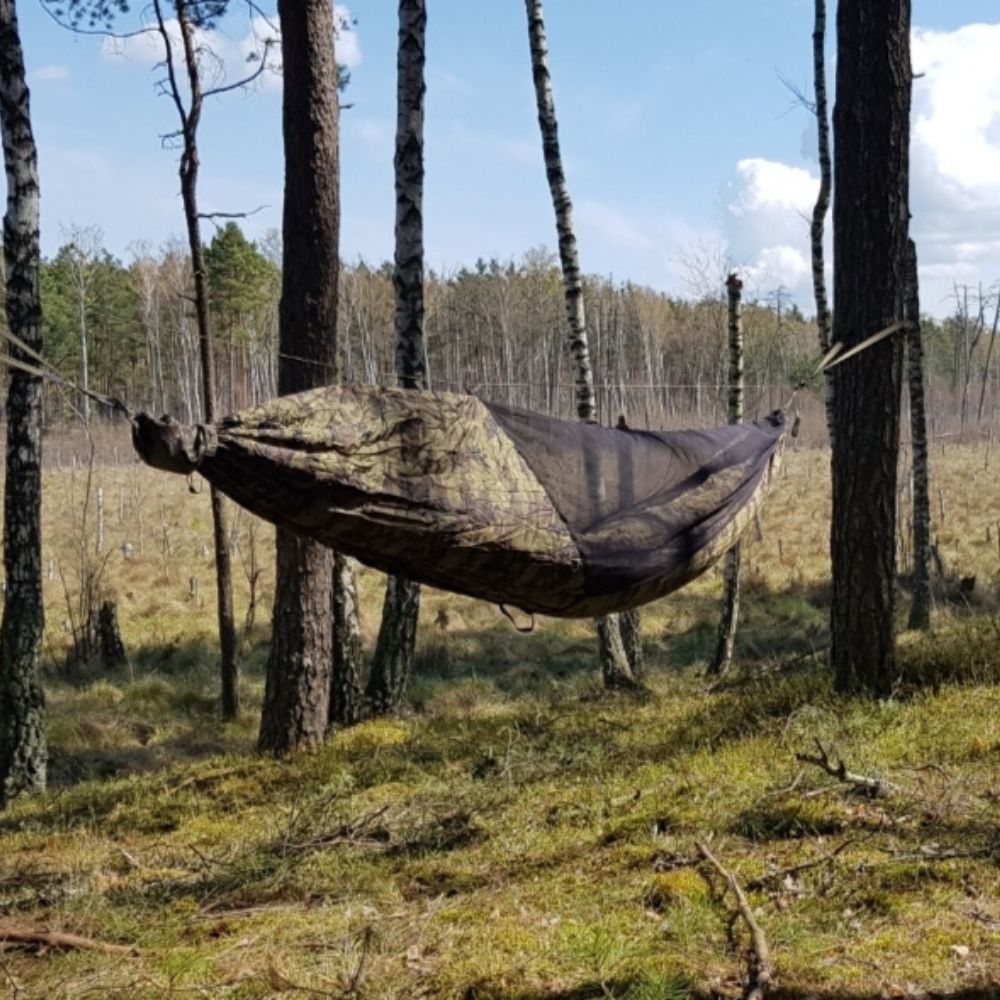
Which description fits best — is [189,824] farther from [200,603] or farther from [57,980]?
[200,603]

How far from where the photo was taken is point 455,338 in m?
37.1

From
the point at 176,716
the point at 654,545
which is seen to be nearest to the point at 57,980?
the point at 654,545

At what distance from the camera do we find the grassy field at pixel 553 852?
2361 millimetres

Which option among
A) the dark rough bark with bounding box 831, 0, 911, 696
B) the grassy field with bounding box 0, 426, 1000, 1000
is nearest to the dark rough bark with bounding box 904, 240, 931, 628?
the grassy field with bounding box 0, 426, 1000, 1000

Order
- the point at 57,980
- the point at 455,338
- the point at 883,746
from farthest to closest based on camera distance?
the point at 455,338
the point at 883,746
the point at 57,980

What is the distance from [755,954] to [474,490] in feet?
4.88

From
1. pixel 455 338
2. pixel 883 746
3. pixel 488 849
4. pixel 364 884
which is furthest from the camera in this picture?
pixel 455 338

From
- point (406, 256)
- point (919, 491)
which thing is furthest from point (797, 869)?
point (919, 491)

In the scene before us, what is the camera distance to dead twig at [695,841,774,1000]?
2.17 meters

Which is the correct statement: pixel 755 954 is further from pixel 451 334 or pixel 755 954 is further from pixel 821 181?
pixel 451 334

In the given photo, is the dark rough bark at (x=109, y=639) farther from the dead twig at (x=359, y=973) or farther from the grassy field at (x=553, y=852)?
the dead twig at (x=359, y=973)

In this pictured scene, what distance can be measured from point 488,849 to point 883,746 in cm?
157

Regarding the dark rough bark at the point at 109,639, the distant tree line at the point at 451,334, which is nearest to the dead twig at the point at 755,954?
the dark rough bark at the point at 109,639

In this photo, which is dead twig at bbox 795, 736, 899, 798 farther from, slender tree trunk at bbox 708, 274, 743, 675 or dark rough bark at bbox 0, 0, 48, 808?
dark rough bark at bbox 0, 0, 48, 808
